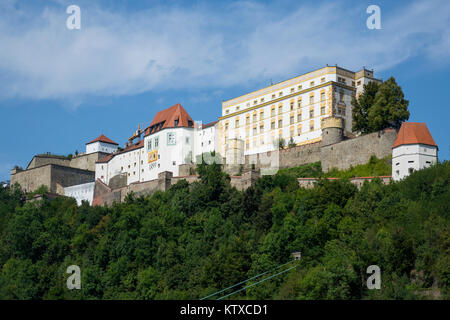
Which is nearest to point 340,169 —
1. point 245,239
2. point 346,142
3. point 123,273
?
point 346,142

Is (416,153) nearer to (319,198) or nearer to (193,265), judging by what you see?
(319,198)

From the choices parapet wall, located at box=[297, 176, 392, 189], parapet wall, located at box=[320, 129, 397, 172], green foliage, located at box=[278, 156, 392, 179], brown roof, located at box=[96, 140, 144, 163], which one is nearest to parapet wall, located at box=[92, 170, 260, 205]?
green foliage, located at box=[278, 156, 392, 179]

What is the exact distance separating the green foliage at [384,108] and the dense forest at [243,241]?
6321 millimetres

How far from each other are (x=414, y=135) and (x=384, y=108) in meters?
7.65

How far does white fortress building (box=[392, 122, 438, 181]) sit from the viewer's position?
6794 cm

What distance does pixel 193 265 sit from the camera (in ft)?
222

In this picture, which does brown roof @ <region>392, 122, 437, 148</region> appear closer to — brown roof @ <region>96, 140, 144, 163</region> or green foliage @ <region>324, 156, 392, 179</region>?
green foliage @ <region>324, 156, 392, 179</region>

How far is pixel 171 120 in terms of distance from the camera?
92438 millimetres

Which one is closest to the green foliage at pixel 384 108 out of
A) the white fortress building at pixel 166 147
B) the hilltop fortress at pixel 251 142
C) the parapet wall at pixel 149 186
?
the hilltop fortress at pixel 251 142

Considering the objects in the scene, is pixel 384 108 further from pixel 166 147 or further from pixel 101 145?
pixel 101 145

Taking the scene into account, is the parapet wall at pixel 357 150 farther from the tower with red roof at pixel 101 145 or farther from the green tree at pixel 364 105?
the tower with red roof at pixel 101 145

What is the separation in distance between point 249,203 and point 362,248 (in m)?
15.1

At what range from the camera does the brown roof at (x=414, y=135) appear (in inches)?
2699

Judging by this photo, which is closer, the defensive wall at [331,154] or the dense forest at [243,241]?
the dense forest at [243,241]
